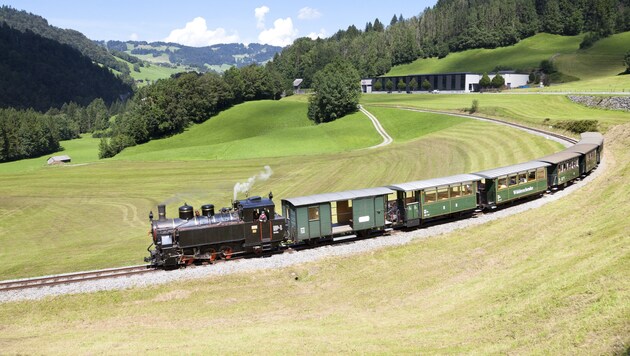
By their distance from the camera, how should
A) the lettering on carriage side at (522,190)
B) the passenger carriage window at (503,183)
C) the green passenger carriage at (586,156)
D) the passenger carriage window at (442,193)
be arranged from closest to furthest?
the passenger carriage window at (442,193)
the passenger carriage window at (503,183)
the lettering on carriage side at (522,190)
the green passenger carriage at (586,156)

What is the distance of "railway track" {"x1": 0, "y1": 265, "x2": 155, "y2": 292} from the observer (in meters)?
26.3

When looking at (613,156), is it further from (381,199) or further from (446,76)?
(446,76)

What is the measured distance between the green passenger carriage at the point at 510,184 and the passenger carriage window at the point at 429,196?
4.81m

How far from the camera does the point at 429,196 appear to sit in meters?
32.8

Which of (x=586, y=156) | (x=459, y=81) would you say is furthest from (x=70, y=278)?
(x=459, y=81)

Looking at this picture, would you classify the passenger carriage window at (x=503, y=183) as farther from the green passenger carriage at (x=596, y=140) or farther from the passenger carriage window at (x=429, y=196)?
the green passenger carriage at (x=596, y=140)

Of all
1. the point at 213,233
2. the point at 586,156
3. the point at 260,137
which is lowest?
the point at 213,233

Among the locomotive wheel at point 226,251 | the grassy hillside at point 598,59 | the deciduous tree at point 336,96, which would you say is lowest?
the locomotive wheel at point 226,251

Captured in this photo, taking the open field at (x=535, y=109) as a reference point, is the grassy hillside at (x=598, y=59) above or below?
above

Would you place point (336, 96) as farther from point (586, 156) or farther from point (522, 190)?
point (522, 190)

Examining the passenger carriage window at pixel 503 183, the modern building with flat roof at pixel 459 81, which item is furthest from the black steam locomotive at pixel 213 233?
the modern building with flat roof at pixel 459 81

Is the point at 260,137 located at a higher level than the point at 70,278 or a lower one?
higher

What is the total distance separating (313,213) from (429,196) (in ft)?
29.5

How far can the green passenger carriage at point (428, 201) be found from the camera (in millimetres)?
32406
